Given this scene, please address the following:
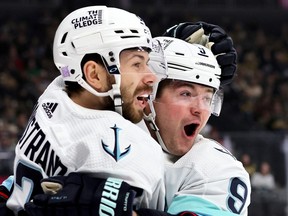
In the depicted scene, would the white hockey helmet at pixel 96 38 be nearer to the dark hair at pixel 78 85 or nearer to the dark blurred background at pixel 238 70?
the dark hair at pixel 78 85

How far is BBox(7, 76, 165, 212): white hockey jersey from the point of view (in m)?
2.51

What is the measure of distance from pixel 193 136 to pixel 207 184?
0.42 meters

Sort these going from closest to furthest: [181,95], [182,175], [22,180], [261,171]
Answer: [22,180], [182,175], [181,95], [261,171]

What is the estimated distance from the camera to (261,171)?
10.8 metres

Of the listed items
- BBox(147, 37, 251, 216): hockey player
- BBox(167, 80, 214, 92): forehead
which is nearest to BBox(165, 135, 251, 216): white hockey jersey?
BBox(147, 37, 251, 216): hockey player

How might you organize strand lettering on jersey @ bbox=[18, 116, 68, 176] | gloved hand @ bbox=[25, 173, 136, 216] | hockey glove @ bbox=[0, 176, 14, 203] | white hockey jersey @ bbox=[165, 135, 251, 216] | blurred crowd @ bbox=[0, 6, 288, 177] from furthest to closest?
blurred crowd @ bbox=[0, 6, 288, 177] → hockey glove @ bbox=[0, 176, 14, 203] → white hockey jersey @ bbox=[165, 135, 251, 216] → strand lettering on jersey @ bbox=[18, 116, 68, 176] → gloved hand @ bbox=[25, 173, 136, 216]

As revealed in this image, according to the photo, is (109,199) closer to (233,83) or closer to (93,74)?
(93,74)

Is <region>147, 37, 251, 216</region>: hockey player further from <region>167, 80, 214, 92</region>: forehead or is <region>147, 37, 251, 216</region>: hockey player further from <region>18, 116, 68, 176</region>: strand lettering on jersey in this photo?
<region>18, 116, 68, 176</region>: strand lettering on jersey

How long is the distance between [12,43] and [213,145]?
1220 centimetres

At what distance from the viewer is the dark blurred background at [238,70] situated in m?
10.7

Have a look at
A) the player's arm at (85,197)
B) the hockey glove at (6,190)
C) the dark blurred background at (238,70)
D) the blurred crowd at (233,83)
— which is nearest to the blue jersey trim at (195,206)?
the player's arm at (85,197)

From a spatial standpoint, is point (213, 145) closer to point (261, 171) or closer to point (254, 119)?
point (261, 171)

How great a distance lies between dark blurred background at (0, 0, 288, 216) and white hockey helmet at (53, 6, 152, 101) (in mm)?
6406

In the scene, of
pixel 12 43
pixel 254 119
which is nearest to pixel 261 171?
pixel 254 119
